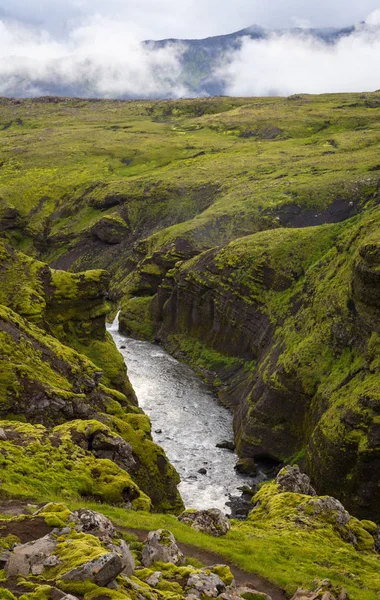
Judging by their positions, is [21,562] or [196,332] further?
[196,332]

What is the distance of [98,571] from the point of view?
17.8 meters

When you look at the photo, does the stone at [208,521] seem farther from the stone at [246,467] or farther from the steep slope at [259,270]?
the stone at [246,467]

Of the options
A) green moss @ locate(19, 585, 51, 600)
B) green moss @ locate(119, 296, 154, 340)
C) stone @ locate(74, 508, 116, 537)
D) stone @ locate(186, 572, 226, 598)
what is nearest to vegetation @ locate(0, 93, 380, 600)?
green moss @ locate(119, 296, 154, 340)

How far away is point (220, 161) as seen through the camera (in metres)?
186

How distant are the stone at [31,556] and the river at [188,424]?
35.3m

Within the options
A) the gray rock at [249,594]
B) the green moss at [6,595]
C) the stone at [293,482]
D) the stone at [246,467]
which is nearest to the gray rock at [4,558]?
the green moss at [6,595]

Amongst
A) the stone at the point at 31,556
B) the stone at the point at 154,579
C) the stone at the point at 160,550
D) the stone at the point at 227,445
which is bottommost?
the stone at the point at 227,445

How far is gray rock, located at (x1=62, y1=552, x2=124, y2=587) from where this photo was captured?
701 inches

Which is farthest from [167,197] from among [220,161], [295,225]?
[295,225]

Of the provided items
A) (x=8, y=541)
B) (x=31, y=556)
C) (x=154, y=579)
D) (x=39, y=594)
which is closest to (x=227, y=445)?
(x=154, y=579)

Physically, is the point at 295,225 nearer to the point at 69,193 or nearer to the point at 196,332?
the point at 196,332

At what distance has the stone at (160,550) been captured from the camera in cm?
2334

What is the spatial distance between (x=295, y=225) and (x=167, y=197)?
4955cm

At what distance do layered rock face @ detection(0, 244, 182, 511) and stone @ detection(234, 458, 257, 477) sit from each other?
13182 mm
